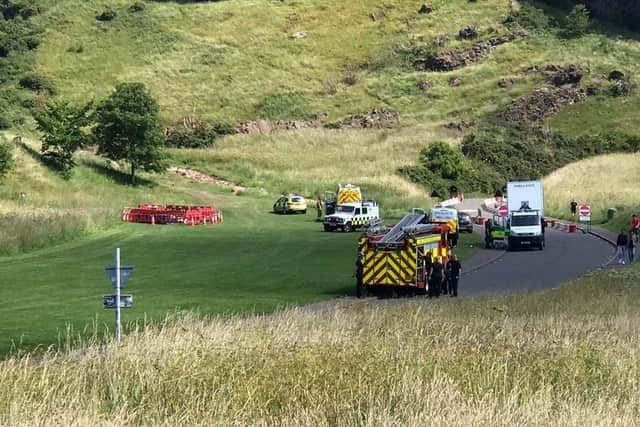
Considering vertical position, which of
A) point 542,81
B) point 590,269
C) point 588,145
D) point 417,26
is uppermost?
point 417,26

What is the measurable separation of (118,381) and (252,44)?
131 metres

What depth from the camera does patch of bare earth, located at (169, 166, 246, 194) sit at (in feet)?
289

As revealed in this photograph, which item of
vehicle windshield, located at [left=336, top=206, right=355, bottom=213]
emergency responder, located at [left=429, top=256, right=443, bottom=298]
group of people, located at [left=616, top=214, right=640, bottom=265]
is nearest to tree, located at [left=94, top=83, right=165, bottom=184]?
vehicle windshield, located at [left=336, top=206, right=355, bottom=213]

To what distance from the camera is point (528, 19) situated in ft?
461

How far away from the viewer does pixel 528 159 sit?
10694 cm

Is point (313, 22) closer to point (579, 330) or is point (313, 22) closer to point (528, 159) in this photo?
point (528, 159)

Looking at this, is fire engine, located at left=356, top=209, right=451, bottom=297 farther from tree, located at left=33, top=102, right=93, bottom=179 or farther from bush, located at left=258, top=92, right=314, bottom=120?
bush, located at left=258, top=92, right=314, bottom=120

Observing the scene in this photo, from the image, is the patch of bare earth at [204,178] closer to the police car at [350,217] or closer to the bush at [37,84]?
the police car at [350,217]

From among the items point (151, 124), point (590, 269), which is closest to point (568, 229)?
point (590, 269)

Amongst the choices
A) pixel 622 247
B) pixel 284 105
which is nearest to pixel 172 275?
pixel 622 247

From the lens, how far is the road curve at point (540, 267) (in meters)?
35.6

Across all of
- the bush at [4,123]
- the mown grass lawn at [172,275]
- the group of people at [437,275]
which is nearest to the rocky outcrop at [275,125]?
the bush at [4,123]

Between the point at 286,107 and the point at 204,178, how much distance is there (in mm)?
35925

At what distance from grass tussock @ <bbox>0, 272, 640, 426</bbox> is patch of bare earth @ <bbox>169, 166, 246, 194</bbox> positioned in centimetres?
6951
